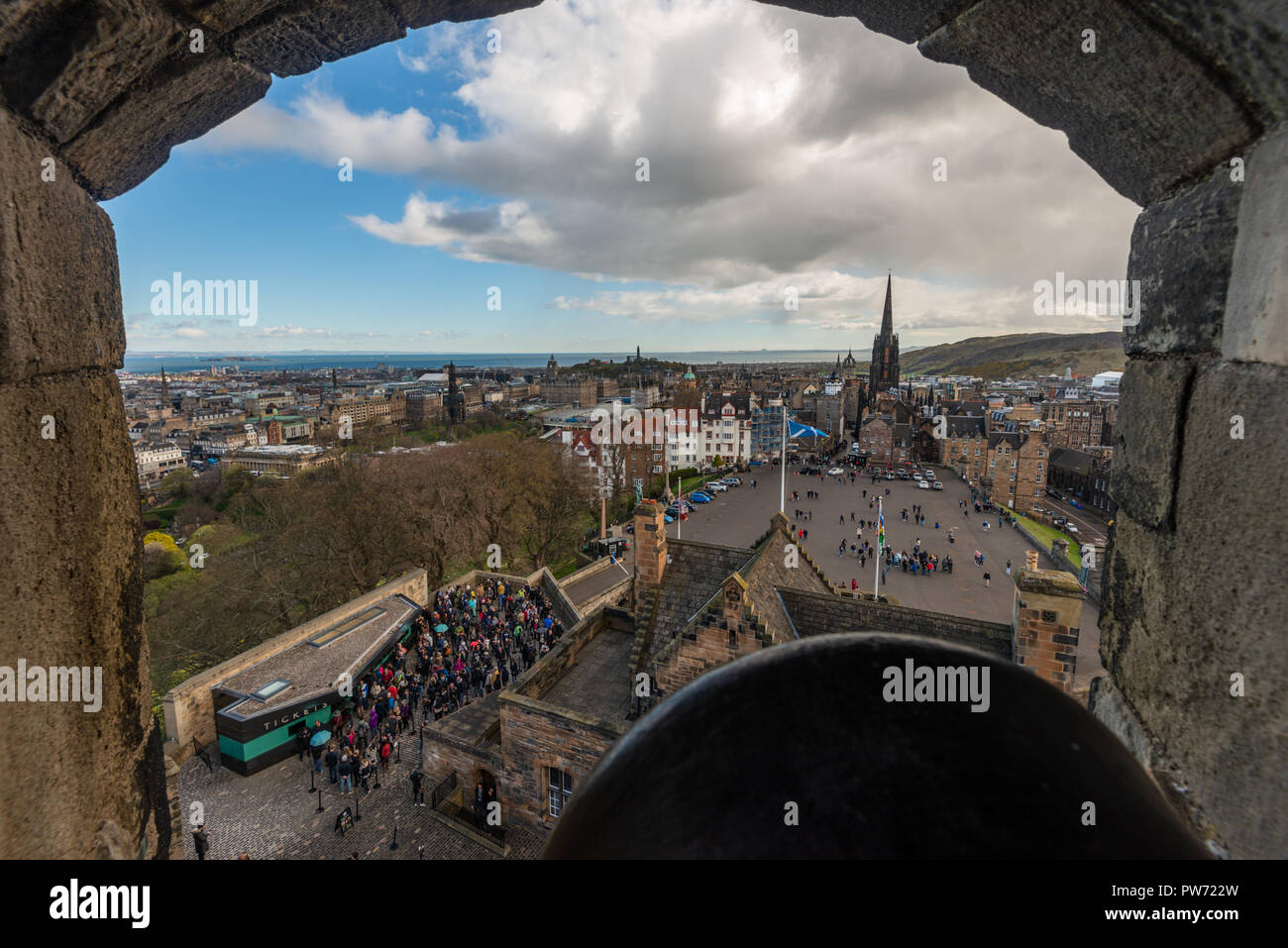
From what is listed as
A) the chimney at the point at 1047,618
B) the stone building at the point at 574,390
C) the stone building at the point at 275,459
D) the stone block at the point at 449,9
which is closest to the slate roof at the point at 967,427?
the chimney at the point at 1047,618

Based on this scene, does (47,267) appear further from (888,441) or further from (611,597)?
(888,441)

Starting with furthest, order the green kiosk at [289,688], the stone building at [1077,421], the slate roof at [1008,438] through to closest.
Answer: the stone building at [1077,421]
the slate roof at [1008,438]
the green kiosk at [289,688]

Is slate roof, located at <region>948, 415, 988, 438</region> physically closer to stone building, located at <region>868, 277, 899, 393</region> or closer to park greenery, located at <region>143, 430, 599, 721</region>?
stone building, located at <region>868, 277, 899, 393</region>

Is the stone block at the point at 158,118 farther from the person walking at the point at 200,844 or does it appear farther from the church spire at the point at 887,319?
the church spire at the point at 887,319

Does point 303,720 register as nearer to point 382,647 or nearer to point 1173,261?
point 382,647

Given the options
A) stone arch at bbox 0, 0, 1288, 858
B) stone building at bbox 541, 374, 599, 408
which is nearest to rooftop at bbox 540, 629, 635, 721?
stone arch at bbox 0, 0, 1288, 858
